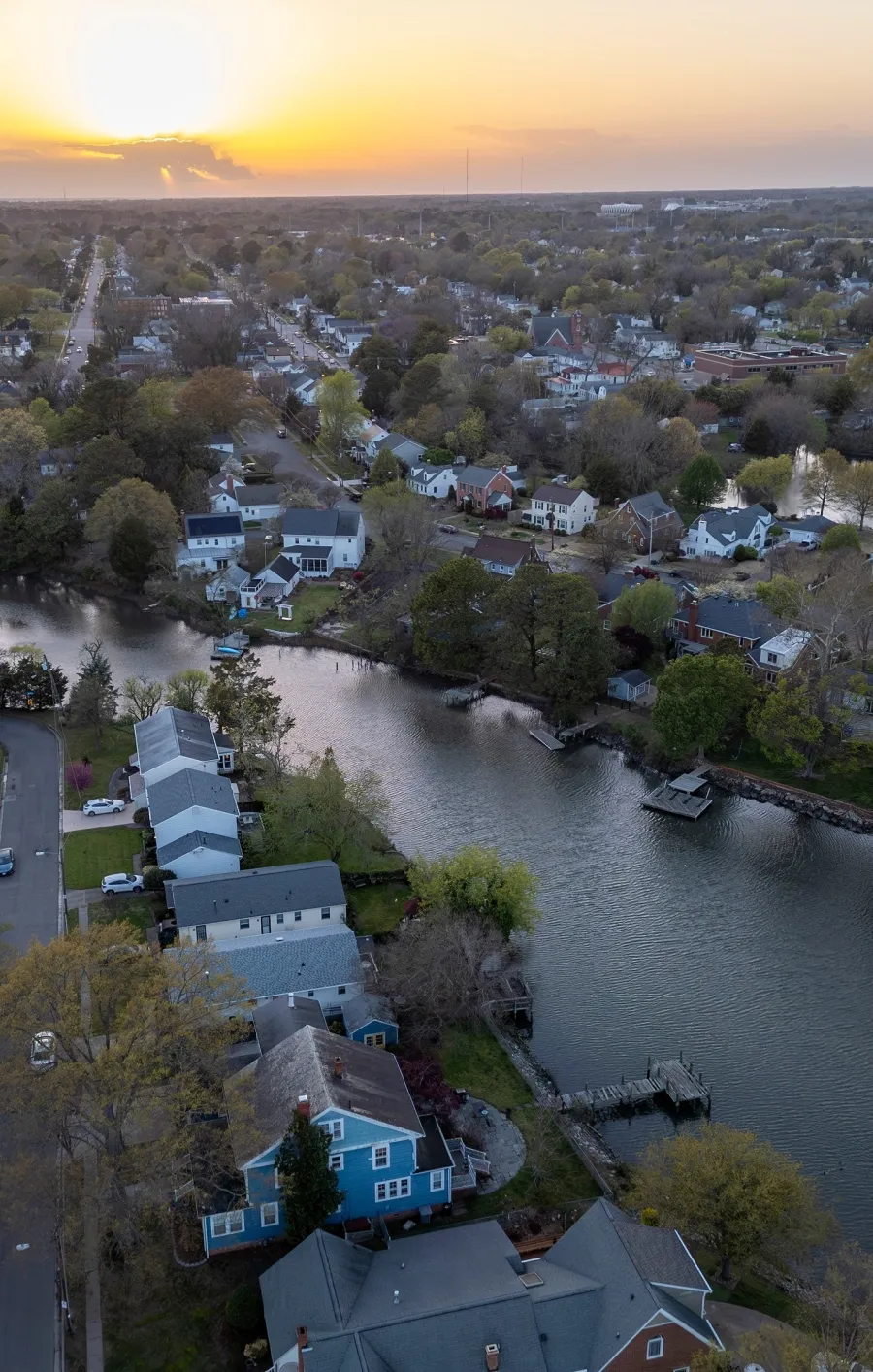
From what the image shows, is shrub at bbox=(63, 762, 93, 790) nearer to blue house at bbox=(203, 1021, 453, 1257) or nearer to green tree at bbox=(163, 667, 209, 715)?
green tree at bbox=(163, 667, 209, 715)

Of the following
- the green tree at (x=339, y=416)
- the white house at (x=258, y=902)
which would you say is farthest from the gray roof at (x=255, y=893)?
the green tree at (x=339, y=416)

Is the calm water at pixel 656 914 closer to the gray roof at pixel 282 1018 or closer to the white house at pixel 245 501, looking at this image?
the gray roof at pixel 282 1018

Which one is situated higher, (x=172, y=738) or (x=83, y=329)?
(x=83, y=329)

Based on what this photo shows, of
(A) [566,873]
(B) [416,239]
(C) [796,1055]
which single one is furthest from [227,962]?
(B) [416,239]

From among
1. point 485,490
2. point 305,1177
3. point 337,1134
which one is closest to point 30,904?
point 337,1134

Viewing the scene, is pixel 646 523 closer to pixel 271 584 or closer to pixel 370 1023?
pixel 271 584

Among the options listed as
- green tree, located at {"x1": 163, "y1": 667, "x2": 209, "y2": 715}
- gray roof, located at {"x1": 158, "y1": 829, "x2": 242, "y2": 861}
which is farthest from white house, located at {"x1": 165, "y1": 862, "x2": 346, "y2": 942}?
green tree, located at {"x1": 163, "y1": 667, "x2": 209, "y2": 715}

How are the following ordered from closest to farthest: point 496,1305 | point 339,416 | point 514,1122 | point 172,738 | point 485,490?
point 496,1305
point 514,1122
point 172,738
point 485,490
point 339,416
